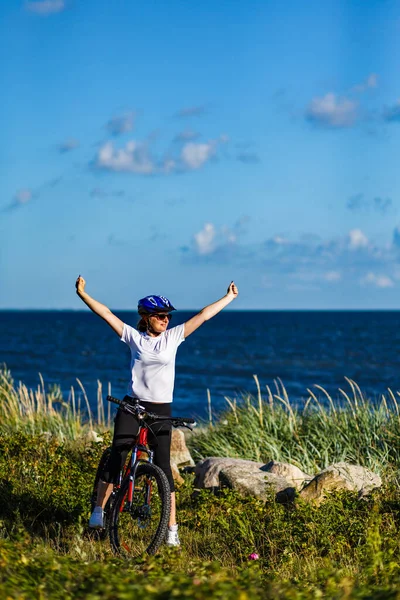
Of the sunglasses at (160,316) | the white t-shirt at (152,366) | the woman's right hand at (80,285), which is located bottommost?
the white t-shirt at (152,366)

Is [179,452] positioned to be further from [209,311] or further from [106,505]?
[209,311]

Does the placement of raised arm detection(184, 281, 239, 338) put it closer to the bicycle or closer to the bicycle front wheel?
the bicycle

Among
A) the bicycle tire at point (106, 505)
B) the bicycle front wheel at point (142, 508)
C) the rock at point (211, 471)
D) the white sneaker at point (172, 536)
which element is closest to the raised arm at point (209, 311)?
the bicycle front wheel at point (142, 508)

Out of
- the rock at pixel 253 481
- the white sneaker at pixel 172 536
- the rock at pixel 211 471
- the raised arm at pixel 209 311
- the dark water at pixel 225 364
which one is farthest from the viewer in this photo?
the dark water at pixel 225 364

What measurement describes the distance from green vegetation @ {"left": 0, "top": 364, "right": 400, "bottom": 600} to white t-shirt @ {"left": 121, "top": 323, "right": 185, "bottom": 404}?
133 centimetres

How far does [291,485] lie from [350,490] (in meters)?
0.71

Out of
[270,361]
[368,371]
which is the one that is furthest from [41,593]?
[270,361]

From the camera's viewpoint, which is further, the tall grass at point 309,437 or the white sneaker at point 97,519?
the tall grass at point 309,437

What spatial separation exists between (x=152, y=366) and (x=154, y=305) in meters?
0.51

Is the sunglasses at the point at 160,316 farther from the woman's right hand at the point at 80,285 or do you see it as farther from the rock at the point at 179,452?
Answer: the rock at the point at 179,452

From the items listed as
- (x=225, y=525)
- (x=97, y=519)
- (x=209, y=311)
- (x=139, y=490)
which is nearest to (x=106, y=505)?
(x=97, y=519)

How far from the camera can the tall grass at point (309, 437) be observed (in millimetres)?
10859

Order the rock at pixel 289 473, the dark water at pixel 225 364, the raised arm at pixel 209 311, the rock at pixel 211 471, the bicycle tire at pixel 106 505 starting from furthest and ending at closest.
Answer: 1. the dark water at pixel 225 364
2. the rock at pixel 211 471
3. the rock at pixel 289 473
4. the bicycle tire at pixel 106 505
5. the raised arm at pixel 209 311

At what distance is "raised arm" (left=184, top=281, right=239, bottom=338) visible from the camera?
22.4 feet
